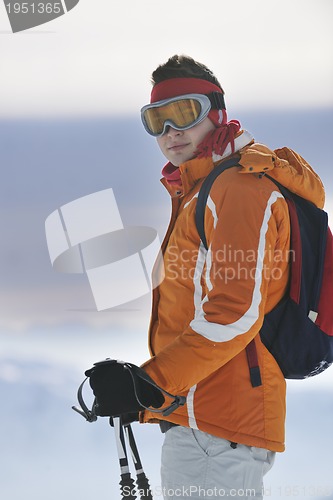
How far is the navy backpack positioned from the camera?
1.83m

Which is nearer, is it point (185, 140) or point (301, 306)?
point (301, 306)

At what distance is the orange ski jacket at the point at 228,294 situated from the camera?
5.56 ft

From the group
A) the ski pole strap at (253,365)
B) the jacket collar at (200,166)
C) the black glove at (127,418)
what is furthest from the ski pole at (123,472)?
the jacket collar at (200,166)

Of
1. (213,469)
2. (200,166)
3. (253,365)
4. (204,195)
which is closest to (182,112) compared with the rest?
(200,166)

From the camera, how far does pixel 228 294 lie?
170cm

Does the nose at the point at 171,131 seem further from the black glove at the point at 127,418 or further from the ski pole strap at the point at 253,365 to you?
the black glove at the point at 127,418

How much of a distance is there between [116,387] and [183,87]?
946mm

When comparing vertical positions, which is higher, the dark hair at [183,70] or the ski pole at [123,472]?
the dark hair at [183,70]

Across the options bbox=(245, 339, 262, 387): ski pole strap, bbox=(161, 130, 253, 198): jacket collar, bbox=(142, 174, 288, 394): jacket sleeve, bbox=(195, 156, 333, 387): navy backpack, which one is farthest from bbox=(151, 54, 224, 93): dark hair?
bbox=(245, 339, 262, 387): ski pole strap

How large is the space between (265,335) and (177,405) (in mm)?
293

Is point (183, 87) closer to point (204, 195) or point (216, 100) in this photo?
point (216, 100)

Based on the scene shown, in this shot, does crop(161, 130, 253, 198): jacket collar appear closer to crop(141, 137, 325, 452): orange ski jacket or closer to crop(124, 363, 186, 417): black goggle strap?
crop(141, 137, 325, 452): orange ski jacket

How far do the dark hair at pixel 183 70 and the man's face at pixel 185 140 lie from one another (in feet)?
0.53

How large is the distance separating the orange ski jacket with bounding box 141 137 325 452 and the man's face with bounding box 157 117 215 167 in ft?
0.36
